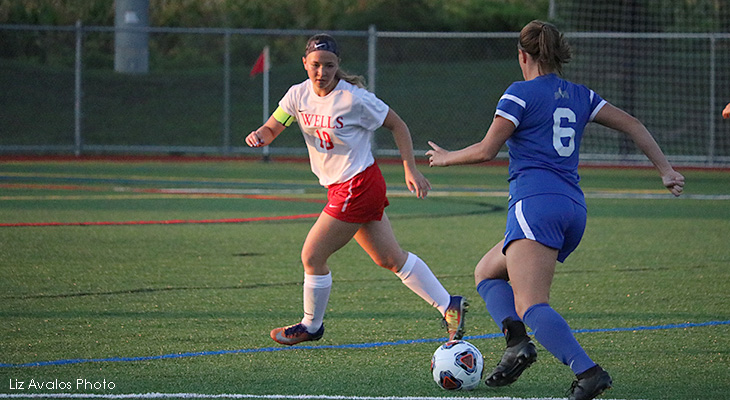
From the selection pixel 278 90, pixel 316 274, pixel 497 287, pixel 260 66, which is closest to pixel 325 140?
pixel 316 274

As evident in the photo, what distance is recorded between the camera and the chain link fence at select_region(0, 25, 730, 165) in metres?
22.8

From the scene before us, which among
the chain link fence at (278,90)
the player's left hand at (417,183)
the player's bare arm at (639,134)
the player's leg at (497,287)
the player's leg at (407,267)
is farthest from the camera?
the chain link fence at (278,90)

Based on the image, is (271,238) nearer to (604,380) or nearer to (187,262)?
(187,262)

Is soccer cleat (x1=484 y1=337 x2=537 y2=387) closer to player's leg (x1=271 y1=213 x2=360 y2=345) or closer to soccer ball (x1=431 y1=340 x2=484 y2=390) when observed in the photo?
soccer ball (x1=431 y1=340 x2=484 y2=390)

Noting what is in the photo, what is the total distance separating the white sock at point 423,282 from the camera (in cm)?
566

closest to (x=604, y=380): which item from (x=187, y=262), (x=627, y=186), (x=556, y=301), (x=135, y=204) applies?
(x=556, y=301)

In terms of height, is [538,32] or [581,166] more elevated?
[538,32]

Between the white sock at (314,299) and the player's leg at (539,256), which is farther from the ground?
the player's leg at (539,256)

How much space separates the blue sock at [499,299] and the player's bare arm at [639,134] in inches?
33.7

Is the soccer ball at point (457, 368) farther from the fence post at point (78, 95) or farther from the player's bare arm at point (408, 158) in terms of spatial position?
the fence post at point (78, 95)

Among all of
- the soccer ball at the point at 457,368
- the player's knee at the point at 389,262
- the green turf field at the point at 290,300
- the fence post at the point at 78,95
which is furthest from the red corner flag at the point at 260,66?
the soccer ball at the point at 457,368

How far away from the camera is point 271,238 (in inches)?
404

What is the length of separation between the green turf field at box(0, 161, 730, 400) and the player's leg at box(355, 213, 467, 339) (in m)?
0.27

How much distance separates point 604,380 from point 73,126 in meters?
22.7
